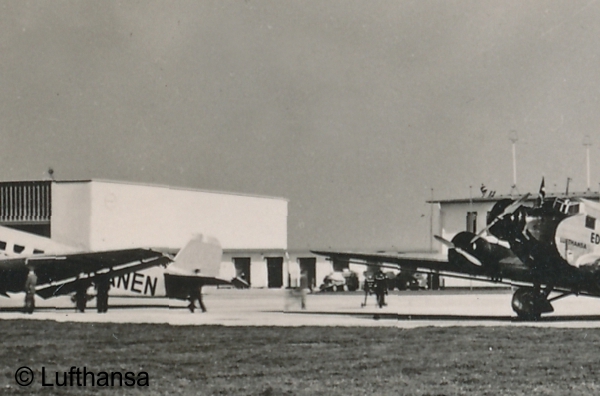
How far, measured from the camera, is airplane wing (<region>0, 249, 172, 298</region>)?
99.1 ft

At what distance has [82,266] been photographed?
1222 inches

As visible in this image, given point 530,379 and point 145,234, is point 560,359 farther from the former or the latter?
point 145,234

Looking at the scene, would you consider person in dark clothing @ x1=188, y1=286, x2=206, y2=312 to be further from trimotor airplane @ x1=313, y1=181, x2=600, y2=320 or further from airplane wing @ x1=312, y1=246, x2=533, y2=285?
trimotor airplane @ x1=313, y1=181, x2=600, y2=320

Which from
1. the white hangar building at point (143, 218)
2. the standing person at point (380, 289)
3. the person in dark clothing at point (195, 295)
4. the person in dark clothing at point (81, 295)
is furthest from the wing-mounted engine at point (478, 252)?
the white hangar building at point (143, 218)

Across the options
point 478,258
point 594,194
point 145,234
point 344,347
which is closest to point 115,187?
point 145,234

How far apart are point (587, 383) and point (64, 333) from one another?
1306 centimetres

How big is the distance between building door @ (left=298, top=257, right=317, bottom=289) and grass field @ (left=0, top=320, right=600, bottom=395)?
178ft

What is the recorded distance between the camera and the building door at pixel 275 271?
77.9m

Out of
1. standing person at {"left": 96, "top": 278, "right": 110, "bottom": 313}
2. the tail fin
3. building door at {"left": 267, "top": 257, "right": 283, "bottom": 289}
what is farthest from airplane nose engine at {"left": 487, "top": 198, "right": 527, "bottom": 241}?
building door at {"left": 267, "top": 257, "right": 283, "bottom": 289}

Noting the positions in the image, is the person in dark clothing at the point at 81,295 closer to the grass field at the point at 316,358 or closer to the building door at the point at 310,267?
the grass field at the point at 316,358

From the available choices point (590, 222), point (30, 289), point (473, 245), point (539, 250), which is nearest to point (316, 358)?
point (473, 245)

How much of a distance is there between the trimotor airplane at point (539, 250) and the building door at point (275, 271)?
169ft

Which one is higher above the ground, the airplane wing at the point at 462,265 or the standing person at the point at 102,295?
the airplane wing at the point at 462,265

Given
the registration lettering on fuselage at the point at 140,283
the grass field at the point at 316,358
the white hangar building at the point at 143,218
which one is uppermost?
the white hangar building at the point at 143,218
